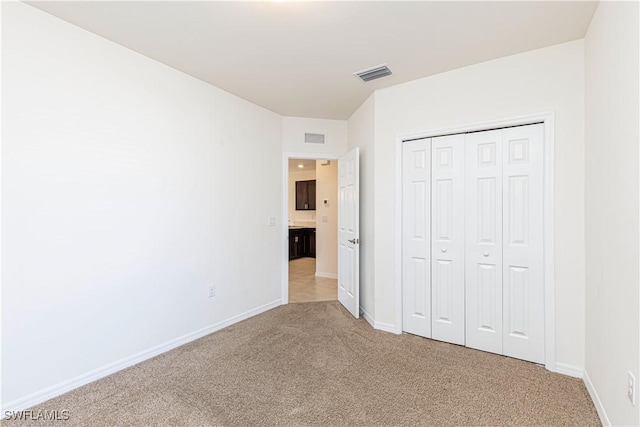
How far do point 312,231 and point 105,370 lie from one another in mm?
6066

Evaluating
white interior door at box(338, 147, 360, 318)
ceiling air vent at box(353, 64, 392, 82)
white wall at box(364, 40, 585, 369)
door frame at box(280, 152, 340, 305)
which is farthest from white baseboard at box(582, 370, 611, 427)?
door frame at box(280, 152, 340, 305)

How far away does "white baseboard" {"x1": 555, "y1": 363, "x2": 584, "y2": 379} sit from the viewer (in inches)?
92.2

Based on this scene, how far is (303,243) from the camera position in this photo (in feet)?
27.0

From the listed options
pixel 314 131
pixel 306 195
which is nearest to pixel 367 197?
pixel 314 131

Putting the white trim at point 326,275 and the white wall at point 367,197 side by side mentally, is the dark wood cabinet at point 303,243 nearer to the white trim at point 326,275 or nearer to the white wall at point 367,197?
the white trim at point 326,275

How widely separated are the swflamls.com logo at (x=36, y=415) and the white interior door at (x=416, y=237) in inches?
109

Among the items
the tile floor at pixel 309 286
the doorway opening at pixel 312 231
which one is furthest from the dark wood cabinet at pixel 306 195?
the tile floor at pixel 309 286

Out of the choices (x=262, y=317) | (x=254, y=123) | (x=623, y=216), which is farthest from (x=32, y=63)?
(x=623, y=216)

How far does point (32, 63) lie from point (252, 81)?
1655 millimetres

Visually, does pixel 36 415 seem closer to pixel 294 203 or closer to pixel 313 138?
pixel 313 138

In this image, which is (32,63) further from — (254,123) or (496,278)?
(496,278)

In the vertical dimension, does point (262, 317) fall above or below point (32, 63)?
below

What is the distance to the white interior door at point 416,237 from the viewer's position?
3.07 m

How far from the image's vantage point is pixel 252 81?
312 cm
